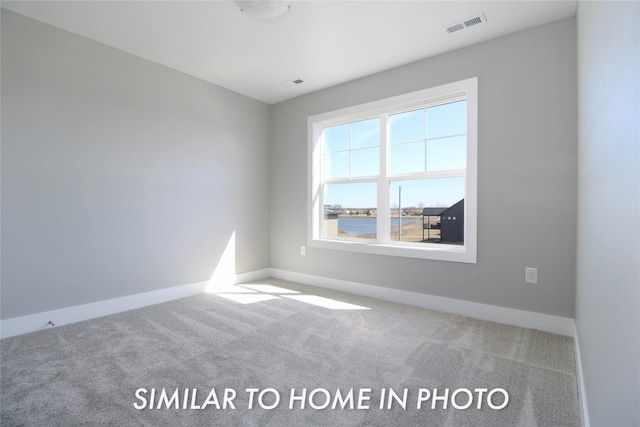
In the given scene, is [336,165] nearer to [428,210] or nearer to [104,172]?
[428,210]

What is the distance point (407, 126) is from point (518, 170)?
1.26 meters

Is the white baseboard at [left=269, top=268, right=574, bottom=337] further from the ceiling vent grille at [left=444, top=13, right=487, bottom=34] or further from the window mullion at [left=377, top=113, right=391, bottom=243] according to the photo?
the ceiling vent grille at [left=444, top=13, right=487, bottom=34]

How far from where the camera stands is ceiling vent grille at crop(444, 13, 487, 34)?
2498 millimetres

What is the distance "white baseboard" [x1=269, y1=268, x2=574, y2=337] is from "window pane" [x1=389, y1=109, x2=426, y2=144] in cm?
175

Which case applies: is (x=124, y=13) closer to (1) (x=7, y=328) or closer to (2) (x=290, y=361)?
(1) (x=7, y=328)

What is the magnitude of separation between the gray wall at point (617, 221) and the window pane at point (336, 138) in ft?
9.43

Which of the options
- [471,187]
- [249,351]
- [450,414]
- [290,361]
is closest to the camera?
[450,414]

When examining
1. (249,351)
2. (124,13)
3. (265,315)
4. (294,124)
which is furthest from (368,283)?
(124,13)

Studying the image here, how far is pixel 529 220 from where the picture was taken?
2.63 m

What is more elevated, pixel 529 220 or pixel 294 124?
pixel 294 124

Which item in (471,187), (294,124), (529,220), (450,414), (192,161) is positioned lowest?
(450,414)

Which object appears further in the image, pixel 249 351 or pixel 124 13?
pixel 124 13

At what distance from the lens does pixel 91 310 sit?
2.86 m

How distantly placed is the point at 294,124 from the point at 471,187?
2.56 metres
